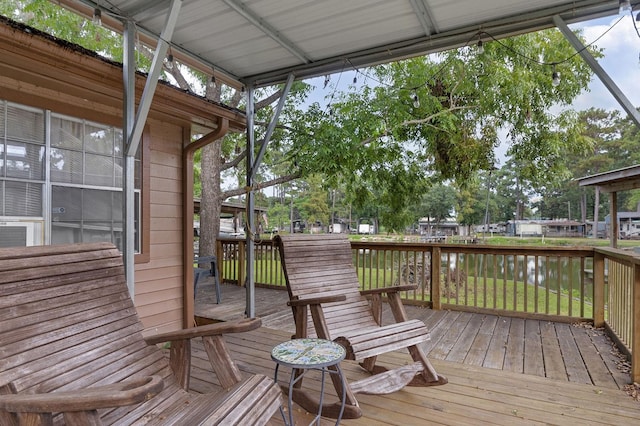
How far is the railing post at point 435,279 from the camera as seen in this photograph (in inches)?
186

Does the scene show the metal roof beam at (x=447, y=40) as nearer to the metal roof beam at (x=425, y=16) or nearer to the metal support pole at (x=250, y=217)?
the metal roof beam at (x=425, y=16)

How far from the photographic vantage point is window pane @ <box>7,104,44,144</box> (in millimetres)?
2711

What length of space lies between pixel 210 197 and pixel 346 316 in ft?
24.9

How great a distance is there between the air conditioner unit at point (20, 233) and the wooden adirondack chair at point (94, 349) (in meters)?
1.36

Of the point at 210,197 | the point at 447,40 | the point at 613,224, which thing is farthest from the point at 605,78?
the point at 210,197

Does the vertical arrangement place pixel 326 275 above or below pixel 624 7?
below

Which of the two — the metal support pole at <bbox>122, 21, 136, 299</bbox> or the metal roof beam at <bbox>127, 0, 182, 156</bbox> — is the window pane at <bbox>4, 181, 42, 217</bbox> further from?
the metal roof beam at <bbox>127, 0, 182, 156</bbox>

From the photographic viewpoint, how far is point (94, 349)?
65.5 inches

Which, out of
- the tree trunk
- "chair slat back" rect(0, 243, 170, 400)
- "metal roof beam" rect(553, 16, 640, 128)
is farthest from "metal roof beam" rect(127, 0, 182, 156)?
the tree trunk

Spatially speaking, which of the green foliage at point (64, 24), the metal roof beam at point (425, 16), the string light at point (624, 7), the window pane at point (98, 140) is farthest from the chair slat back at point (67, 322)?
the green foliage at point (64, 24)

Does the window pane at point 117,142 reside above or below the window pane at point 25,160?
above

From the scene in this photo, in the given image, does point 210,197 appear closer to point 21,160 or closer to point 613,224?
point 21,160

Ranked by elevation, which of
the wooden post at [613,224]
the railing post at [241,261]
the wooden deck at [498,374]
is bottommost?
the wooden deck at [498,374]

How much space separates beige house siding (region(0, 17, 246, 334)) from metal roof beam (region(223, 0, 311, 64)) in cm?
85
